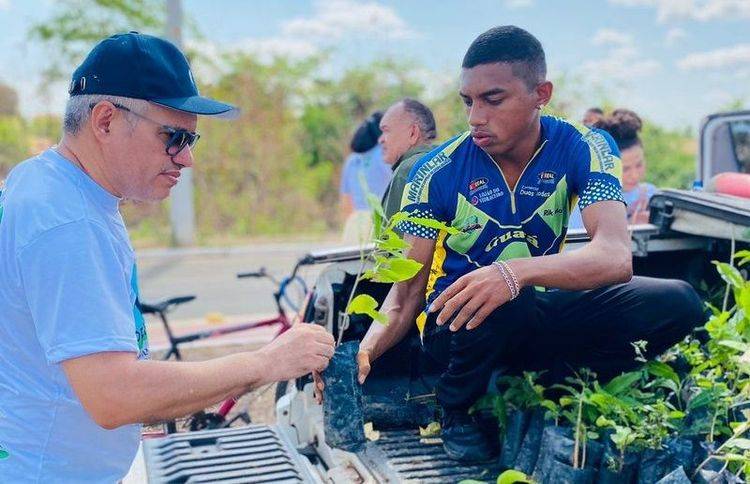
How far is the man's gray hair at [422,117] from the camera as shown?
5.33 meters

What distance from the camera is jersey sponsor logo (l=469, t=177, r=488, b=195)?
339 cm

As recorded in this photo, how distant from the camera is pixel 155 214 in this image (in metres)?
19.8

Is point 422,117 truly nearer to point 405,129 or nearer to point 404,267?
point 405,129

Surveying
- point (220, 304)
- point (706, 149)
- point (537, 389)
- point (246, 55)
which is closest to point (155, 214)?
point (246, 55)

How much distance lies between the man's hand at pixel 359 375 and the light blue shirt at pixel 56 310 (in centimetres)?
75

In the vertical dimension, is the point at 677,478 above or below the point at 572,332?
below

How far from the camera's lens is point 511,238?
335 cm

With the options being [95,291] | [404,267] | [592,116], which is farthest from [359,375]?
[592,116]

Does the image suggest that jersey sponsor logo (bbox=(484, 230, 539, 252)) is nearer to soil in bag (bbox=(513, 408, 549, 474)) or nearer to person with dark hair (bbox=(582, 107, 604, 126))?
soil in bag (bbox=(513, 408, 549, 474))

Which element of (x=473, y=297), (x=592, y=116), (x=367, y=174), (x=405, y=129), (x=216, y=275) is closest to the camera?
(x=473, y=297)

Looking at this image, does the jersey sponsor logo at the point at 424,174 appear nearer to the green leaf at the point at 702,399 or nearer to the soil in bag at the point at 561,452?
the soil in bag at the point at 561,452

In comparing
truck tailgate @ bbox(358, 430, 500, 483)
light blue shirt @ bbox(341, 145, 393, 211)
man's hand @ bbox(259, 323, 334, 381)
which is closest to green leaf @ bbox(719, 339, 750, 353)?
truck tailgate @ bbox(358, 430, 500, 483)

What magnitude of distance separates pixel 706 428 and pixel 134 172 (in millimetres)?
2149

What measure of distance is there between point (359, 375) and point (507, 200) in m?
0.98
